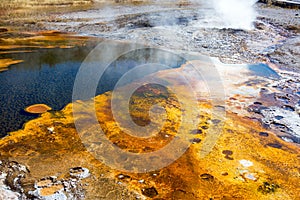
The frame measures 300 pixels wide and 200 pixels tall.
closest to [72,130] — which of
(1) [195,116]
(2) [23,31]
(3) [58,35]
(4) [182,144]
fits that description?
(4) [182,144]

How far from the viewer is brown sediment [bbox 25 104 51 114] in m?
5.40

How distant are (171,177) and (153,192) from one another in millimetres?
394

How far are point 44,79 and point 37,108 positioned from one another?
1605 mm

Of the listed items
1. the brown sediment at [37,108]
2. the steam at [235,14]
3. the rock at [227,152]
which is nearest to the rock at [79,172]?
the brown sediment at [37,108]

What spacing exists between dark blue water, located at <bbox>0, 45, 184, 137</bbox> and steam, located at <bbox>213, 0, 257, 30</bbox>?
6174 mm

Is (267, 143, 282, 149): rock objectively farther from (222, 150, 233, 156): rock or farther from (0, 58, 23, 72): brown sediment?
(0, 58, 23, 72): brown sediment

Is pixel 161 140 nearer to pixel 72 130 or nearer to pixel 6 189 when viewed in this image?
pixel 72 130

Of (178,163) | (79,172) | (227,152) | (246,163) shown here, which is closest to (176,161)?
(178,163)

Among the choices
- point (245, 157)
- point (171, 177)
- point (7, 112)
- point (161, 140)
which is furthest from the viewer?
point (7, 112)

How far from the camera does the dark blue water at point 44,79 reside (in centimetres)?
540

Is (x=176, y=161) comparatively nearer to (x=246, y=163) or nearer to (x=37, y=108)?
(x=246, y=163)

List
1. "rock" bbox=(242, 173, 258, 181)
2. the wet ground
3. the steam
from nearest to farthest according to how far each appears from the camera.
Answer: the wet ground, "rock" bbox=(242, 173, 258, 181), the steam

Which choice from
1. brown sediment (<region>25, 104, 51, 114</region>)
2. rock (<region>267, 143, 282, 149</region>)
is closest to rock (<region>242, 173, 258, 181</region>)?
rock (<region>267, 143, 282, 149</region>)

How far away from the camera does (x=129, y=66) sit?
8.03 metres
